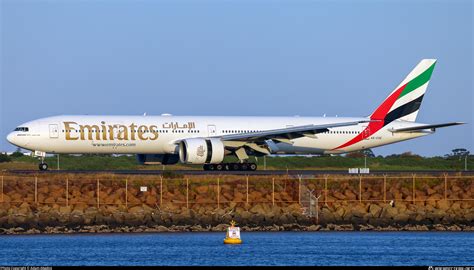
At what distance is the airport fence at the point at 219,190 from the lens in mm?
52406

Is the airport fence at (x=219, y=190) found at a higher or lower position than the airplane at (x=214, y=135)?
lower

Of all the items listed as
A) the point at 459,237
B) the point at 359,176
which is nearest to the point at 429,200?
the point at 359,176

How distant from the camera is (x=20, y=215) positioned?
4950 centimetres

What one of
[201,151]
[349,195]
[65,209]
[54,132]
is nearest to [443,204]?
[349,195]

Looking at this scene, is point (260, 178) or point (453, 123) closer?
point (260, 178)

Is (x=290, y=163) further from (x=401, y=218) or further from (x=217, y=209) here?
(x=217, y=209)

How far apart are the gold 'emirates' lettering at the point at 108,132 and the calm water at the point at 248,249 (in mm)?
17343

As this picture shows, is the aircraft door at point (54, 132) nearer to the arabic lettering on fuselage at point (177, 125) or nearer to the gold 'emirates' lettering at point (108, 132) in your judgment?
the gold 'emirates' lettering at point (108, 132)

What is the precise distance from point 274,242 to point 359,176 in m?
13.1

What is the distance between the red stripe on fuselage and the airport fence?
47.1 ft

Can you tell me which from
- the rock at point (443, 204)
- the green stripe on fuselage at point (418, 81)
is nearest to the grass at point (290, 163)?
the green stripe on fuselage at point (418, 81)

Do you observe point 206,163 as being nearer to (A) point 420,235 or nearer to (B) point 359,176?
(B) point 359,176

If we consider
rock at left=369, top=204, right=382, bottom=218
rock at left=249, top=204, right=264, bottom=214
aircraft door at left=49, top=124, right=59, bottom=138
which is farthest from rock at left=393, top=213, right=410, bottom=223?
aircraft door at left=49, top=124, right=59, bottom=138

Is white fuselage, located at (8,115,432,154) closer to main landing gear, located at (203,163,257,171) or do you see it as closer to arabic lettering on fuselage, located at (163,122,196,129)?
arabic lettering on fuselage, located at (163,122,196,129)
